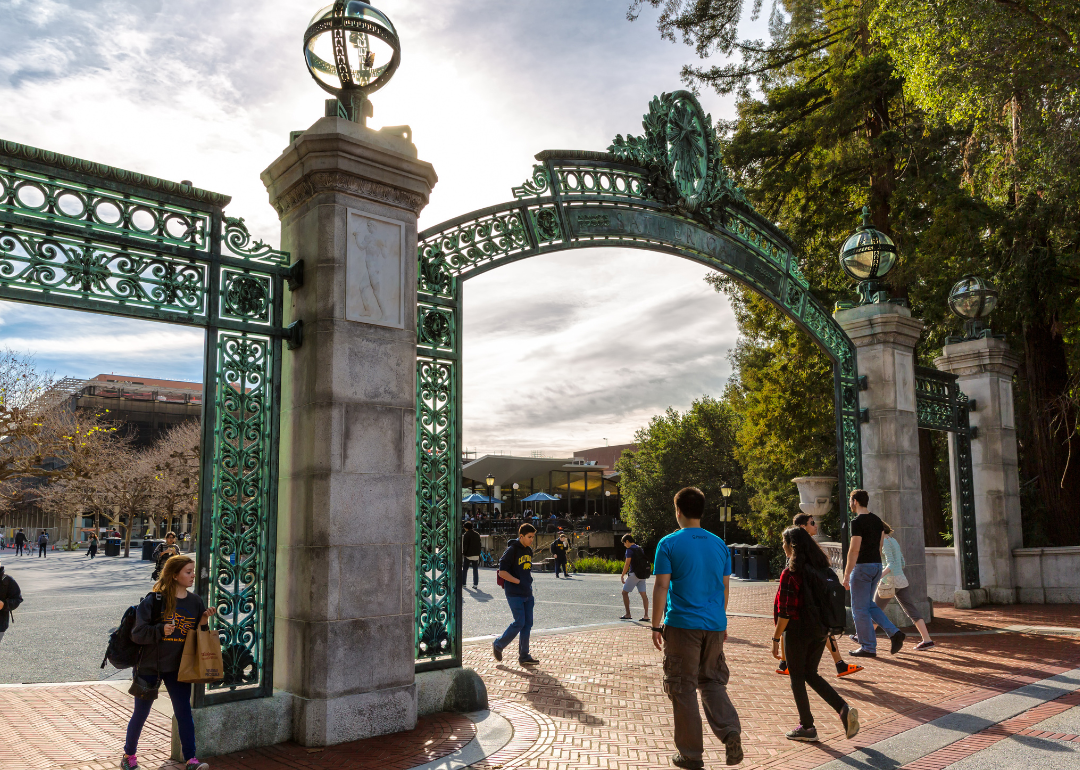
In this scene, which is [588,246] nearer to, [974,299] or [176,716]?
[176,716]

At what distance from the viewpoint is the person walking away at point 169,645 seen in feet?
15.8

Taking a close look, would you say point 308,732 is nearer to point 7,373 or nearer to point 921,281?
point 921,281

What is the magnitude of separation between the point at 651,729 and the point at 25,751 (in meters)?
4.34

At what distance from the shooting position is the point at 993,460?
13.9m

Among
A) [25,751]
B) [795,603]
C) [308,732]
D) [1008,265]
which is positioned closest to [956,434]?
[1008,265]

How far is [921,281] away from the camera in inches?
648

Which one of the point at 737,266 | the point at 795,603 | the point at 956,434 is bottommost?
the point at 795,603

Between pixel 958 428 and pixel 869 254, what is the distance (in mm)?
4191

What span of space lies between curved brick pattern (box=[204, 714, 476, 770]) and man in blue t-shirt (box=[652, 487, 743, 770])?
5.58 feet

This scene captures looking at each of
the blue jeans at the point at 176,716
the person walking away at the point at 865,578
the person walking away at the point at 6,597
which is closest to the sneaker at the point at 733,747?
the blue jeans at the point at 176,716

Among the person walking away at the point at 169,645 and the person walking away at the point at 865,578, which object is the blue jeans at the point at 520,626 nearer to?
the person walking away at the point at 865,578

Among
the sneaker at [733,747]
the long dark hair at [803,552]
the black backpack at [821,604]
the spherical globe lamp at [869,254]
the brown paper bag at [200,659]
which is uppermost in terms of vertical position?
the spherical globe lamp at [869,254]

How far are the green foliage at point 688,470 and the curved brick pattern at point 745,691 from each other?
28761 mm

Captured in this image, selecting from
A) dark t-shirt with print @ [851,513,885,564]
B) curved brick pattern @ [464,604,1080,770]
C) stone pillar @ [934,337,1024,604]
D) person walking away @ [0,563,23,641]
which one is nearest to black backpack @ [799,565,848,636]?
curved brick pattern @ [464,604,1080,770]
